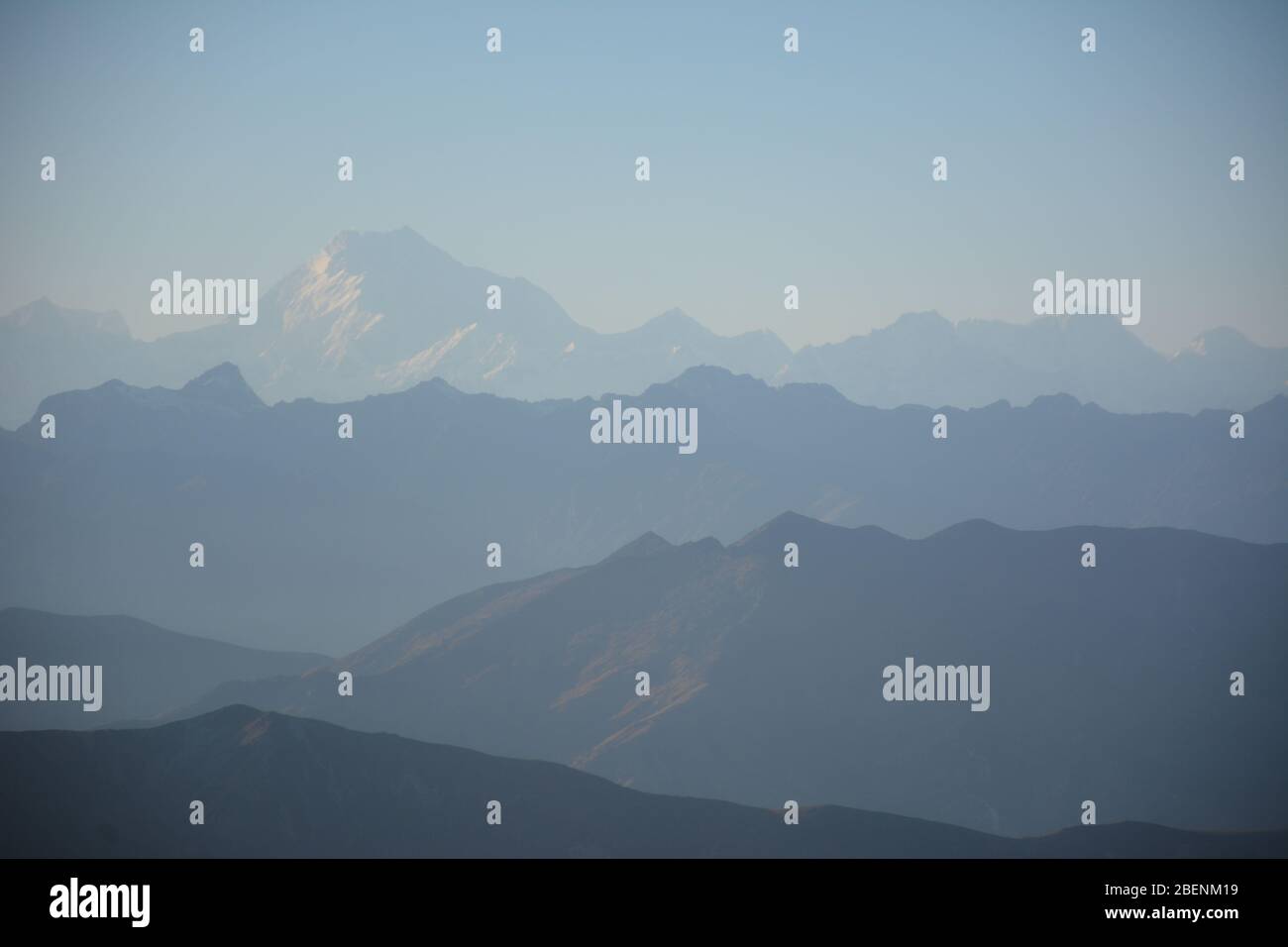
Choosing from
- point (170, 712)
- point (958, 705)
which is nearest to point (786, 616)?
point (958, 705)

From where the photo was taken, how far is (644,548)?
16412 cm

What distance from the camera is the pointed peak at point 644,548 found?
162 meters

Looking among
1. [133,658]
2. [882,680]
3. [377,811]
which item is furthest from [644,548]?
[377,811]

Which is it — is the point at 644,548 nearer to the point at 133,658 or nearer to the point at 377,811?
the point at 133,658

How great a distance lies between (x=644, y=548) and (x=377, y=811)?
84564 mm

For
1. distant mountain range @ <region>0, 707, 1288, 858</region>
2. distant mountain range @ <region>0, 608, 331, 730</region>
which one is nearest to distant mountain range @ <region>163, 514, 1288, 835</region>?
distant mountain range @ <region>0, 608, 331, 730</region>

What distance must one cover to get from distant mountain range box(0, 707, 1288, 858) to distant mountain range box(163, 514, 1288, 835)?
35841mm

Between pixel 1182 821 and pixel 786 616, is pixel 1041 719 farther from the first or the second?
pixel 786 616

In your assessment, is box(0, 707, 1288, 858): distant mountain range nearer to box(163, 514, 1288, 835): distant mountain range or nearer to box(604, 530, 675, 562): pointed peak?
box(163, 514, 1288, 835): distant mountain range

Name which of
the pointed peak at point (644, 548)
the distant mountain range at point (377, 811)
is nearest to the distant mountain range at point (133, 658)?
the pointed peak at point (644, 548)

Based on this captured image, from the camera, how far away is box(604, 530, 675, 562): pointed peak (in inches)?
6396

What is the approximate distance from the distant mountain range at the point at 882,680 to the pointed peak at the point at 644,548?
2955mm

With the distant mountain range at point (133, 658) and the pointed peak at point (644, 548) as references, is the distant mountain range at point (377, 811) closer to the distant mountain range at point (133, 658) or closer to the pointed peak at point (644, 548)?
the pointed peak at point (644, 548)

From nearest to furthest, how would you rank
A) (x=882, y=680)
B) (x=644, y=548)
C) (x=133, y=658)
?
(x=882, y=680)
(x=644, y=548)
(x=133, y=658)
